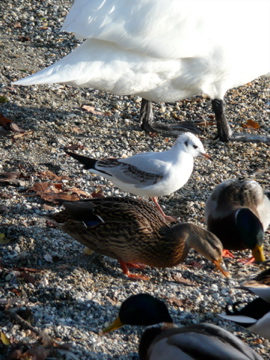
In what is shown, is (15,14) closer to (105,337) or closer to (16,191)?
(16,191)

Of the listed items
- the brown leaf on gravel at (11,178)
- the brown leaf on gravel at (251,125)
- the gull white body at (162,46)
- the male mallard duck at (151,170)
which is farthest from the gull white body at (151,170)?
the brown leaf on gravel at (251,125)

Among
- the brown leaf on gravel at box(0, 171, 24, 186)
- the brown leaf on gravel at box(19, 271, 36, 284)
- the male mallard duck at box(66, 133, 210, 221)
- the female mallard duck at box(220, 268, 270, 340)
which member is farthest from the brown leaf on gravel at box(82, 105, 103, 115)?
the female mallard duck at box(220, 268, 270, 340)

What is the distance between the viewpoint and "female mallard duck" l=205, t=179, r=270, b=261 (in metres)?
4.45

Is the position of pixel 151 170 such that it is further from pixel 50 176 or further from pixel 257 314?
pixel 257 314

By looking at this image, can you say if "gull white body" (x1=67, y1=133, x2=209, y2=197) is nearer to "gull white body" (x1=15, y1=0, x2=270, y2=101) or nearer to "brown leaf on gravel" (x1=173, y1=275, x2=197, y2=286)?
"brown leaf on gravel" (x1=173, y1=275, x2=197, y2=286)

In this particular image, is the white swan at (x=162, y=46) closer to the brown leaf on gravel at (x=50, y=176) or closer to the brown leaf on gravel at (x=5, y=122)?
the brown leaf on gravel at (x=50, y=176)

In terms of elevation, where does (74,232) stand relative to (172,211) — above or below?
below

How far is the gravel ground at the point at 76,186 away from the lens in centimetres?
374

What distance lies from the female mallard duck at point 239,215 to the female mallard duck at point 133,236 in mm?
314

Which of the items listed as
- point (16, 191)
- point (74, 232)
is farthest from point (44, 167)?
point (74, 232)

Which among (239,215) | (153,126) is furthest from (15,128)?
(239,215)

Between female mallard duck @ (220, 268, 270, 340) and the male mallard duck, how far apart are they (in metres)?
1.27

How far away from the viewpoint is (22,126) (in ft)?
20.5

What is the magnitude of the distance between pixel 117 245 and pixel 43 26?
516 centimetres
